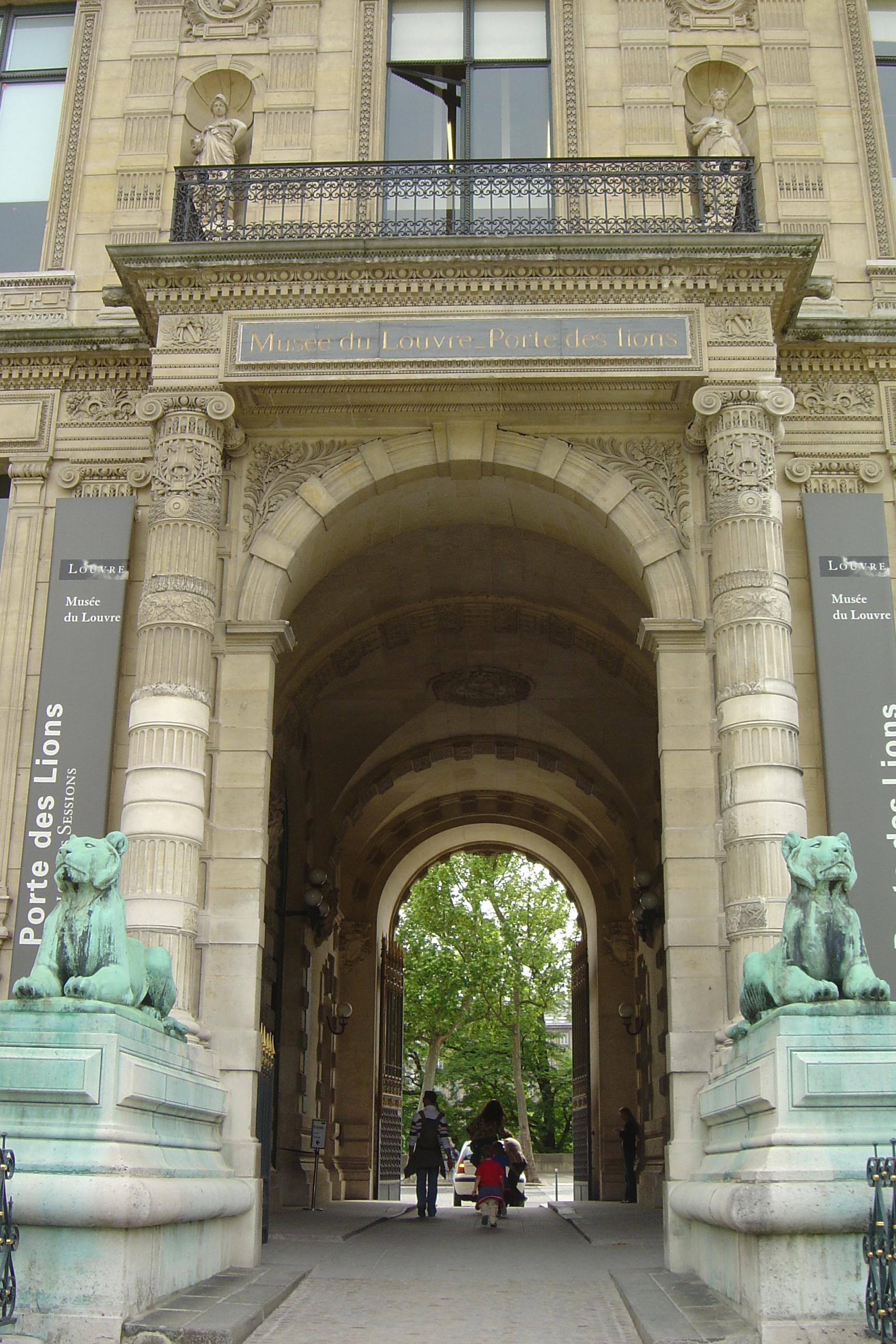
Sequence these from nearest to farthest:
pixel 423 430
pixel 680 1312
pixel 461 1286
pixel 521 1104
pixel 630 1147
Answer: pixel 680 1312 < pixel 461 1286 < pixel 423 430 < pixel 630 1147 < pixel 521 1104

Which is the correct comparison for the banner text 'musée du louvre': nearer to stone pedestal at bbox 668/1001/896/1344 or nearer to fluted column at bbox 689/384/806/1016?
fluted column at bbox 689/384/806/1016

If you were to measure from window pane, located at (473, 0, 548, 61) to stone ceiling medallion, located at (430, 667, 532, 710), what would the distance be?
9516mm

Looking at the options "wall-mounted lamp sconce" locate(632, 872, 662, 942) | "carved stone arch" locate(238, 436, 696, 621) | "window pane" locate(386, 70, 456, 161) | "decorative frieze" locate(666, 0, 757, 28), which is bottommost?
"wall-mounted lamp sconce" locate(632, 872, 662, 942)

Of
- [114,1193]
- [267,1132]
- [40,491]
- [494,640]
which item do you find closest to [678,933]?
[267,1132]

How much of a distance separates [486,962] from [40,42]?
33371 millimetres

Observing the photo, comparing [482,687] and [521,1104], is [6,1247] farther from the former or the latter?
[521,1104]

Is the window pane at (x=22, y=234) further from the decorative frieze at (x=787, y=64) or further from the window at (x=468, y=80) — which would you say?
the decorative frieze at (x=787, y=64)

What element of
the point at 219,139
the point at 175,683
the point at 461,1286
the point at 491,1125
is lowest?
the point at 461,1286

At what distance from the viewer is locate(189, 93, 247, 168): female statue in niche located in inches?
595

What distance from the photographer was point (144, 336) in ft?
48.3

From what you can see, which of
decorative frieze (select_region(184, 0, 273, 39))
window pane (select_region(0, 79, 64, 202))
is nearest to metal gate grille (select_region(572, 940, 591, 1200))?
window pane (select_region(0, 79, 64, 202))

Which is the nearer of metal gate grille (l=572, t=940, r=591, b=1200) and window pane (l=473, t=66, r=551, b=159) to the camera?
window pane (l=473, t=66, r=551, b=159)

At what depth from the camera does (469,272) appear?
44.4ft

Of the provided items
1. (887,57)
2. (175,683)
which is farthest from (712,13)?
(175,683)
